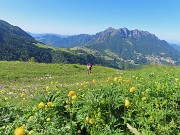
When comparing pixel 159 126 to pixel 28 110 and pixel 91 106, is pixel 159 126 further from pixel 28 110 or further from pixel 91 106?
pixel 28 110

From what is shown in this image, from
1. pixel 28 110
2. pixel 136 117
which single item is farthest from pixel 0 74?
pixel 136 117

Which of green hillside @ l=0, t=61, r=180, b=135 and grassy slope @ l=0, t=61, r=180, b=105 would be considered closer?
green hillside @ l=0, t=61, r=180, b=135

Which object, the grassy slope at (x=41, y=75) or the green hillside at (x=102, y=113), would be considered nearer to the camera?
the green hillside at (x=102, y=113)

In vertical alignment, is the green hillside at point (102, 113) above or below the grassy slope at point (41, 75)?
above

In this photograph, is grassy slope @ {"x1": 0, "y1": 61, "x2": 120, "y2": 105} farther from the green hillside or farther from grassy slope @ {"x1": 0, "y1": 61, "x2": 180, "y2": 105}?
the green hillside

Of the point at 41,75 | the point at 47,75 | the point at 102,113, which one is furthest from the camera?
the point at 47,75

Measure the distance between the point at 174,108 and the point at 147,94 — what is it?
0.86 metres

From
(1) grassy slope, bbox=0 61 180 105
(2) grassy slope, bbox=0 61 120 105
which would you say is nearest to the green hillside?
(1) grassy slope, bbox=0 61 180 105

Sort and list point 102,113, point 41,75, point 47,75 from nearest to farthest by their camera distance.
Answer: point 102,113 → point 41,75 → point 47,75

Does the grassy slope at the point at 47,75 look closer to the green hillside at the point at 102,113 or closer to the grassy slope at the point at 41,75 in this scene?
the grassy slope at the point at 41,75

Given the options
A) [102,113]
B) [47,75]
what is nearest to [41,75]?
[47,75]

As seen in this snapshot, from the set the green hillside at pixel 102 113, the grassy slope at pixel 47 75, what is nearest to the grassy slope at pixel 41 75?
the grassy slope at pixel 47 75

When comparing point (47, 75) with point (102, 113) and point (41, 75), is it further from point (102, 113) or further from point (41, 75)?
point (102, 113)

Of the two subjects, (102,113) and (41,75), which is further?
(41,75)
